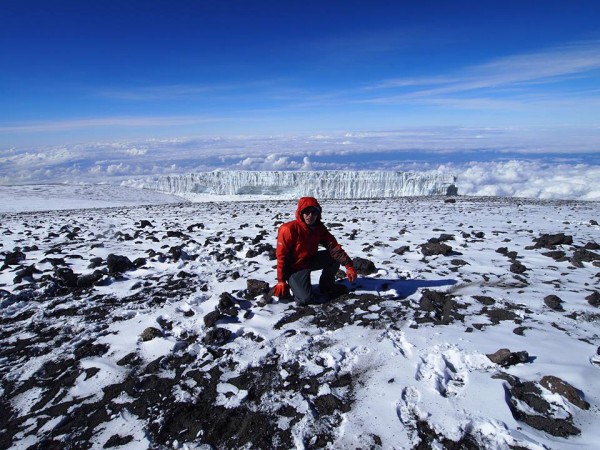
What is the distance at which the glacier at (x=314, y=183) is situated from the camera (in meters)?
73.2

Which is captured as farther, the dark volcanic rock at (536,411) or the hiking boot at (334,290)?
the hiking boot at (334,290)

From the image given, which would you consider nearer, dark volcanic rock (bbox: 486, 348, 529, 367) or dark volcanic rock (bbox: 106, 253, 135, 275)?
dark volcanic rock (bbox: 486, 348, 529, 367)

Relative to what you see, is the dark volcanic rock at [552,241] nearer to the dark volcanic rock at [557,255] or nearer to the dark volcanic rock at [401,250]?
the dark volcanic rock at [557,255]

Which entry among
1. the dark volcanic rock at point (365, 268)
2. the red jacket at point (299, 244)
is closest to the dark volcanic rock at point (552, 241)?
the dark volcanic rock at point (365, 268)

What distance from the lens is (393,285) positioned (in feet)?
19.4

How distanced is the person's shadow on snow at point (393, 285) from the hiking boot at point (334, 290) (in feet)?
0.78

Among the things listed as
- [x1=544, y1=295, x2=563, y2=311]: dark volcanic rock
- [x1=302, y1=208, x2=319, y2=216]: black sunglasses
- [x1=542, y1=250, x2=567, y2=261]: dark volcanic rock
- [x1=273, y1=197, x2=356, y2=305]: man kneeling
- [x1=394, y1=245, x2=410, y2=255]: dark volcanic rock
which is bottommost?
[x1=394, y1=245, x2=410, y2=255]: dark volcanic rock

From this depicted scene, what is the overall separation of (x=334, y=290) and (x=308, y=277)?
592 millimetres

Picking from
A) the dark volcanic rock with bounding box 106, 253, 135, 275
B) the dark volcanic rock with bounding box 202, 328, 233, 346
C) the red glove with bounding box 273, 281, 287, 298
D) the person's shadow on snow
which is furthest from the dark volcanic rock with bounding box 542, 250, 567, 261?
the dark volcanic rock with bounding box 106, 253, 135, 275

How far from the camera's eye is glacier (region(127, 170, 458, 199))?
73250mm

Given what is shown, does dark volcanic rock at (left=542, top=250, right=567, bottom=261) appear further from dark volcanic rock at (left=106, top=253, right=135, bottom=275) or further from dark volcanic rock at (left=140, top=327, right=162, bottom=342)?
dark volcanic rock at (left=106, top=253, right=135, bottom=275)

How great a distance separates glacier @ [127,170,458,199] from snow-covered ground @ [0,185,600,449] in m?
66.3

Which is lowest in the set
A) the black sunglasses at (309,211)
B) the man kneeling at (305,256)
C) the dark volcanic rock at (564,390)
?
the dark volcanic rock at (564,390)

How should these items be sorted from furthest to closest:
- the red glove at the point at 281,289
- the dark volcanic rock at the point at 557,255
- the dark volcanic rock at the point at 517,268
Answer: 1. the dark volcanic rock at the point at 557,255
2. the dark volcanic rock at the point at 517,268
3. the red glove at the point at 281,289
